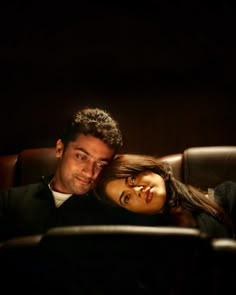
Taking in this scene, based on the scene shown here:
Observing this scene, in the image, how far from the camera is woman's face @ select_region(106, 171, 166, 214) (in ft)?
4.29

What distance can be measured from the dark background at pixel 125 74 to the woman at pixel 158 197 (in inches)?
A: 26.6

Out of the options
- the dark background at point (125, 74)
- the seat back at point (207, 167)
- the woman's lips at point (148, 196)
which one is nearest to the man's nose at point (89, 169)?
the woman's lips at point (148, 196)

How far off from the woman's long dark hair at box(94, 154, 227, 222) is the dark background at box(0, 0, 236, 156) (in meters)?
0.66

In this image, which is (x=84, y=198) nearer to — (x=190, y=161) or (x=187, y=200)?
(x=187, y=200)

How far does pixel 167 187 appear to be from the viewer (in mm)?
1401

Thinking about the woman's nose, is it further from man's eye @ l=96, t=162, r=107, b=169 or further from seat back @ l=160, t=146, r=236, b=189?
seat back @ l=160, t=146, r=236, b=189

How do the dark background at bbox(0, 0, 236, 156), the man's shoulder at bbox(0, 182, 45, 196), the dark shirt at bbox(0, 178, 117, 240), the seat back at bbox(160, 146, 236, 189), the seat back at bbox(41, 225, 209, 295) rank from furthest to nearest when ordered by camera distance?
the dark background at bbox(0, 0, 236, 156) → the seat back at bbox(160, 146, 236, 189) → the man's shoulder at bbox(0, 182, 45, 196) → the dark shirt at bbox(0, 178, 117, 240) → the seat back at bbox(41, 225, 209, 295)

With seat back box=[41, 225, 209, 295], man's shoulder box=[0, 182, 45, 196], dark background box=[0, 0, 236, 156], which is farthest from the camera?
dark background box=[0, 0, 236, 156]

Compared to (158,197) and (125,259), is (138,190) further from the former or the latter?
(125,259)

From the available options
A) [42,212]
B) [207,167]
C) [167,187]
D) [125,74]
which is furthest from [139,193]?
[125,74]

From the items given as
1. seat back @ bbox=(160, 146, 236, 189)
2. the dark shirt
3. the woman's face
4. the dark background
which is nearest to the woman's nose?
the woman's face

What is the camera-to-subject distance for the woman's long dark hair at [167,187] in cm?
136

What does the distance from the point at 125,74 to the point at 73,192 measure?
2.93 feet

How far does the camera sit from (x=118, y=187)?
133 cm
